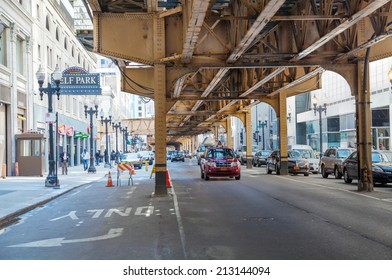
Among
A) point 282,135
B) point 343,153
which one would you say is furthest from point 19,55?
point 343,153

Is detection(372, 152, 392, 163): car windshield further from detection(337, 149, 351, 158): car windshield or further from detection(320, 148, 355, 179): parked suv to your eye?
detection(337, 149, 351, 158): car windshield

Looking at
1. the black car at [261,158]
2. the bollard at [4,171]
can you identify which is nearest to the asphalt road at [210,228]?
the bollard at [4,171]

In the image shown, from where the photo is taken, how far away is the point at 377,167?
68.0 feet

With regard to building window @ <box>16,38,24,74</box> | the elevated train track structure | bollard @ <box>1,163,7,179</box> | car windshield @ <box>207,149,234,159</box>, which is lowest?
bollard @ <box>1,163,7,179</box>

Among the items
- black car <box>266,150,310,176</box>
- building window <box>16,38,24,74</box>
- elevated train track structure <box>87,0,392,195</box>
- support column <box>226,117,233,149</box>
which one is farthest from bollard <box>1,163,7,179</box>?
support column <box>226,117,233,149</box>

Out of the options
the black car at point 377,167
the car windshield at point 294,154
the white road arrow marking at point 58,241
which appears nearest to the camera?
the white road arrow marking at point 58,241

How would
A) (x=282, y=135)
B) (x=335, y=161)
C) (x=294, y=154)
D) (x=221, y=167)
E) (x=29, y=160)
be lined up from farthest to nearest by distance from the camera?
(x=294, y=154), (x=29, y=160), (x=282, y=135), (x=335, y=161), (x=221, y=167)

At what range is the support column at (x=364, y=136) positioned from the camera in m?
18.4

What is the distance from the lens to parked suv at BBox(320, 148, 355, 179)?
87.3ft

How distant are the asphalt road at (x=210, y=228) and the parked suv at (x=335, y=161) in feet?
30.2

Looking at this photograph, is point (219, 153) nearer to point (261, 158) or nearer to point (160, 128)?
point (160, 128)

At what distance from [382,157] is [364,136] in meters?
4.95

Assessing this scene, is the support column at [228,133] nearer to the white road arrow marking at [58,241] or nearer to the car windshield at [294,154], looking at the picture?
the car windshield at [294,154]

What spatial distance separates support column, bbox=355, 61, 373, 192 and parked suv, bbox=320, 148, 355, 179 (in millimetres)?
7603
